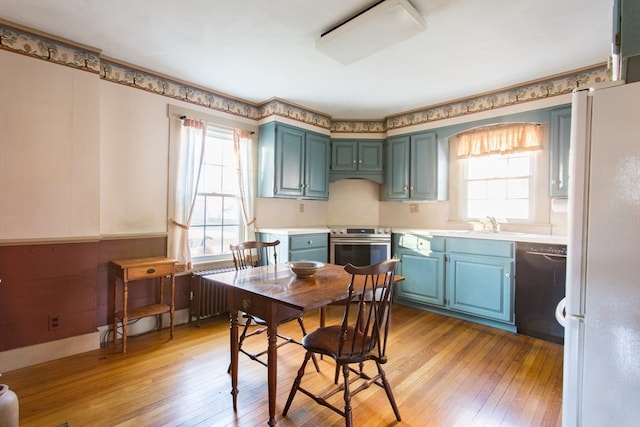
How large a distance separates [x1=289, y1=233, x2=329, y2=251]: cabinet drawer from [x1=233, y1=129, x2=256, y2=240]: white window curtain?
62cm

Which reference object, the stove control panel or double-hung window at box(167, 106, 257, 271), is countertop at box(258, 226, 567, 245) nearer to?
the stove control panel

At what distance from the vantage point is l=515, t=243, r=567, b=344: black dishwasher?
2787mm

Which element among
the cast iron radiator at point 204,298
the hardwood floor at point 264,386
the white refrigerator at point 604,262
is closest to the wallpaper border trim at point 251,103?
the cast iron radiator at point 204,298

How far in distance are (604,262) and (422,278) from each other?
275 centimetres

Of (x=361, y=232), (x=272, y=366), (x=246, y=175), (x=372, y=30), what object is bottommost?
(x=272, y=366)

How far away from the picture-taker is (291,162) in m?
3.90

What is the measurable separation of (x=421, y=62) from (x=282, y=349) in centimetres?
281

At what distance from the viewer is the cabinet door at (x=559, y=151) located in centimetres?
297

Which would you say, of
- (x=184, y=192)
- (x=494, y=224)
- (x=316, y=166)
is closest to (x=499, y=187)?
(x=494, y=224)

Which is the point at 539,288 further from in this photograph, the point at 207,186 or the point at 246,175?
the point at 207,186

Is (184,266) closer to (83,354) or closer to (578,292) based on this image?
(83,354)

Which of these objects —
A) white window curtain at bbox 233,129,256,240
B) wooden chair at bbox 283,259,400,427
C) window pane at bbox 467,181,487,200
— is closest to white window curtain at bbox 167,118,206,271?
→ white window curtain at bbox 233,129,256,240

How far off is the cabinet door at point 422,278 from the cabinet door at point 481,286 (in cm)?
11

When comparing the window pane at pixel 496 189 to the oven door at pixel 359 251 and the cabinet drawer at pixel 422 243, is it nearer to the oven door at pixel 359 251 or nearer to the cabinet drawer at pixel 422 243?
the cabinet drawer at pixel 422 243
